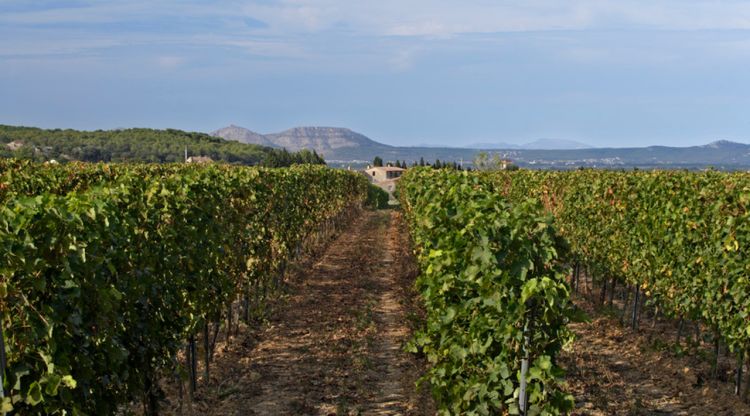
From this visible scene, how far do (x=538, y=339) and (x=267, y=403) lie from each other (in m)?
4.33

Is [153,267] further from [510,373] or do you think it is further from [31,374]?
[510,373]

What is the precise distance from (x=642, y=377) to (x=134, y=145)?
107 metres

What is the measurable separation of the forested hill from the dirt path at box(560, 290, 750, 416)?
79.7m

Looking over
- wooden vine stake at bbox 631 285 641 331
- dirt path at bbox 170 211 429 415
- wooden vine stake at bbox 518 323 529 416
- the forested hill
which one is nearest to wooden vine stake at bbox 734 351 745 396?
wooden vine stake at bbox 631 285 641 331

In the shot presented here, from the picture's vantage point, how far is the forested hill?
95625 millimetres

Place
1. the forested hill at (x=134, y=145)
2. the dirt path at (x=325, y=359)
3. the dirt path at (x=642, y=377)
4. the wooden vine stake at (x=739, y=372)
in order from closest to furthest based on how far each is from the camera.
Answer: the dirt path at (x=325, y=359) < the dirt path at (x=642, y=377) < the wooden vine stake at (x=739, y=372) < the forested hill at (x=134, y=145)

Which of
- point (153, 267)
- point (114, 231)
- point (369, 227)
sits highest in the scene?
point (114, 231)

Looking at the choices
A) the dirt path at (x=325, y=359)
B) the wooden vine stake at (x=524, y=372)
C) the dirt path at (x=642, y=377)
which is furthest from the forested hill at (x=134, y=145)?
the wooden vine stake at (x=524, y=372)

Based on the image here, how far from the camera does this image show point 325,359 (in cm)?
1139

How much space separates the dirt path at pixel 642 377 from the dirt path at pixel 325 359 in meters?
2.33

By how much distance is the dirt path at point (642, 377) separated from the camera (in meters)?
9.52

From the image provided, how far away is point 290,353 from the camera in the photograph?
38.6ft

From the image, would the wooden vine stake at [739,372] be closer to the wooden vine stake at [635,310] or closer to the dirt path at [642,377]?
the dirt path at [642,377]

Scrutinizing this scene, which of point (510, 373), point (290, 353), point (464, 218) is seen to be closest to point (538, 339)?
point (510, 373)
